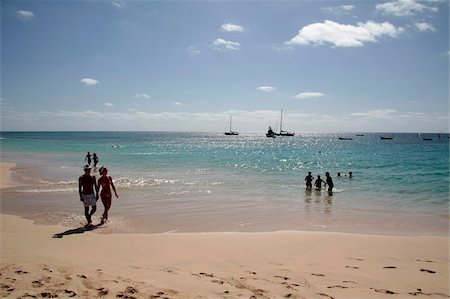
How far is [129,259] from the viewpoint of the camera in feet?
22.5

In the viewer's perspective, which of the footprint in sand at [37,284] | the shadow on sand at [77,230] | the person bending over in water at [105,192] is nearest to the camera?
the footprint in sand at [37,284]

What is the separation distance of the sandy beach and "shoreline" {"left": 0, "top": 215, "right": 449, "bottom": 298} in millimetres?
17

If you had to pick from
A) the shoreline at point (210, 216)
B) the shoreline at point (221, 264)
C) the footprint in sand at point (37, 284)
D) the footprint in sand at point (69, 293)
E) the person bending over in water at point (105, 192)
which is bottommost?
the shoreline at point (210, 216)

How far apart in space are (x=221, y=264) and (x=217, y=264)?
8 cm

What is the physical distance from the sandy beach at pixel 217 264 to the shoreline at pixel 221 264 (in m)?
0.02

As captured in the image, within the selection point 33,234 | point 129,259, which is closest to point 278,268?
point 129,259

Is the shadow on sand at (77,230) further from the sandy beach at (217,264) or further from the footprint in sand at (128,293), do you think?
the footprint in sand at (128,293)

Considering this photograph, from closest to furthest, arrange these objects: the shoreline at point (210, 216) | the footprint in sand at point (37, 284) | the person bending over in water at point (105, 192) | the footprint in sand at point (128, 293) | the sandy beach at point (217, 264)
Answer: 1. the footprint in sand at point (128, 293)
2. the footprint in sand at point (37, 284)
3. the sandy beach at point (217, 264)
4. the shoreline at point (210, 216)
5. the person bending over in water at point (105, 192)

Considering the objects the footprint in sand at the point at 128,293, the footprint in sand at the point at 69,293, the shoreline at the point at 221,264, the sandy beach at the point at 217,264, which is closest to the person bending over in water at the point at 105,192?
the sandy beach at the point at 217,264

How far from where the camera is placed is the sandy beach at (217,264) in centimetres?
539

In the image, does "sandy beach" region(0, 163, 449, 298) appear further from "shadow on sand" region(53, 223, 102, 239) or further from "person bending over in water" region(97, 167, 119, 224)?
"person bending over in water" region(97, 167, 119, 224)

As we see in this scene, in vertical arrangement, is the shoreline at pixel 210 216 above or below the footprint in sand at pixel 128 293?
below

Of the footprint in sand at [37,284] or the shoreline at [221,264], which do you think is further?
the shoreline at [221,264]

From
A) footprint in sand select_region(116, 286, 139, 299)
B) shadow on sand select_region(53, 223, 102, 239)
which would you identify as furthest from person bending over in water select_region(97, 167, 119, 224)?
footprint in sand select_region(116, 286, 139, 299)
